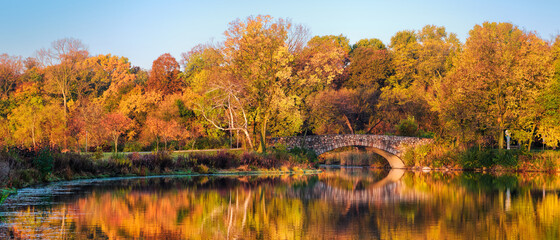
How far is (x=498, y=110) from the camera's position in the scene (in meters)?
53.0

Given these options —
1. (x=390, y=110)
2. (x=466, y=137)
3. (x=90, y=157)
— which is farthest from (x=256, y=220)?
(x=390, y=110)

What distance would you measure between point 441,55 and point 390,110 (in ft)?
34.0

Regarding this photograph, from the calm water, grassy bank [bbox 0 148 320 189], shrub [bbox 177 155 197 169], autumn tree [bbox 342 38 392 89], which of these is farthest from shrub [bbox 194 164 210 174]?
autumn tree [bbox 342 38 392 89]

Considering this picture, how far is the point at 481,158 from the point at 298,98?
17409 mm

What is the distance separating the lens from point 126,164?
36.1 m

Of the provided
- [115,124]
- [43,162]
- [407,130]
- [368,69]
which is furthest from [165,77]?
[43,162]

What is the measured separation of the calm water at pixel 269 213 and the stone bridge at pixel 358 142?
2649 centimetres

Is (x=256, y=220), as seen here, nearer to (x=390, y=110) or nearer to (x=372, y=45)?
(x=390, y=110)

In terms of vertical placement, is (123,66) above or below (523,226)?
above

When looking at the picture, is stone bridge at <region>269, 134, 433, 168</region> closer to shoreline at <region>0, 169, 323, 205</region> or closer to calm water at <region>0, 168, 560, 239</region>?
shoreline at <region>0, 169, 323, 205</region>

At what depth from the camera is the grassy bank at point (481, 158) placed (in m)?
50.7

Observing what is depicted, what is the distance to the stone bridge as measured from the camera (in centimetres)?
5472

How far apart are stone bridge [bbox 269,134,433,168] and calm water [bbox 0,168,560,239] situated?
1043 inches

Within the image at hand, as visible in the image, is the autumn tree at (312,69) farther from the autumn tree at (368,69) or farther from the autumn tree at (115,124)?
the autumn tree at (368,69)
